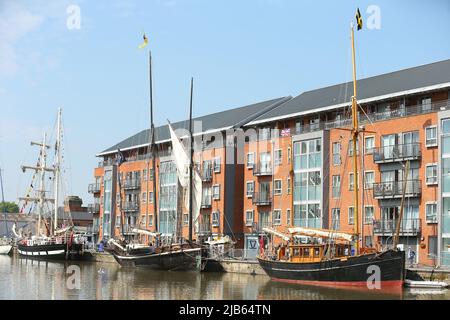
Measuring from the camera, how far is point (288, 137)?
7419cm

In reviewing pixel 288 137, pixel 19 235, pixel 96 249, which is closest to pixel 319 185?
pixel 288 137

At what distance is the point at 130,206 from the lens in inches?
3932

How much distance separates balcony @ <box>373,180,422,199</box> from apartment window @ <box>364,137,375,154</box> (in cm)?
315

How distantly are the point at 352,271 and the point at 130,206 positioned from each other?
5263 cm

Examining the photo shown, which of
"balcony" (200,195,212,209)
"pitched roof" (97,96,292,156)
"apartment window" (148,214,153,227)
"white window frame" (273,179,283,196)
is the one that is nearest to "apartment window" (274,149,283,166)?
"white window frame" (273,179,283,196)

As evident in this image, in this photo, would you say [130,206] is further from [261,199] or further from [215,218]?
[261,199]

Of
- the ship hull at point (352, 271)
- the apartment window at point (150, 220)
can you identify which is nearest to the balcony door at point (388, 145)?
the ship hull at point (352, 271)

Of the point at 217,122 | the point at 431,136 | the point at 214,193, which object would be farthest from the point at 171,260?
the point at 217,122

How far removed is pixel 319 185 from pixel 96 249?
36036 millimetres

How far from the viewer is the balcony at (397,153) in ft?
200

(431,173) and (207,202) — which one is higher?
(431,173)

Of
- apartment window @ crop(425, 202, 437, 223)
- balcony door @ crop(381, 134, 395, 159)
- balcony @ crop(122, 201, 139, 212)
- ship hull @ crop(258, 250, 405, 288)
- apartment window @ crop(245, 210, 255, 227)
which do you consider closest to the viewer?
ship hull @ crop(258, 250, 405, 288)

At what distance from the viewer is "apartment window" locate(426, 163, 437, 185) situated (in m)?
59.5

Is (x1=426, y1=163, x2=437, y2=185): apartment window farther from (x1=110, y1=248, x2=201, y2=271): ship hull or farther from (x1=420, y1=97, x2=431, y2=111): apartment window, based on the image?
(x1=110, y1=248, x2=201, y2=271): ship hull
